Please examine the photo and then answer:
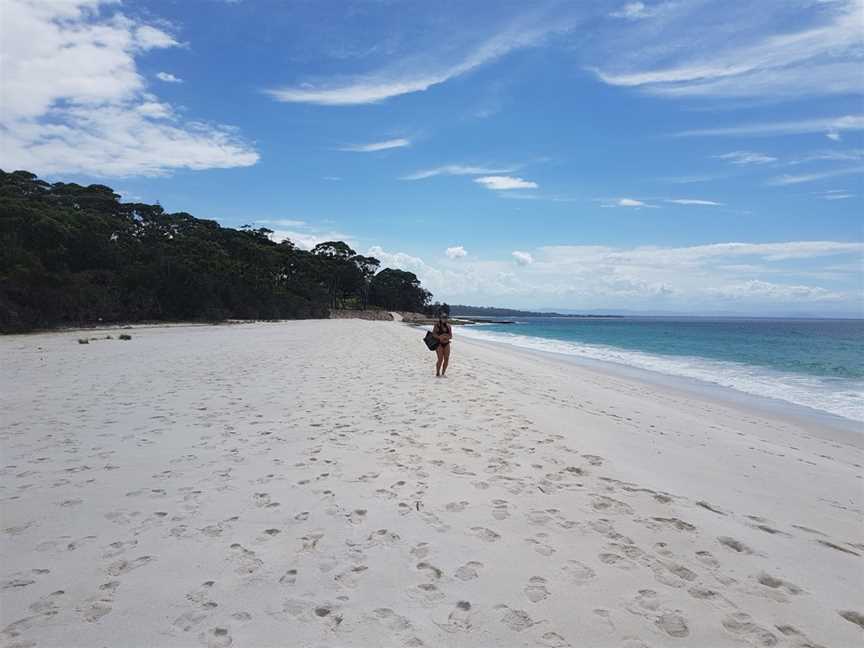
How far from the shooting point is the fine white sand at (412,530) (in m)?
2.56

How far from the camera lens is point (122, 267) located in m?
35.6

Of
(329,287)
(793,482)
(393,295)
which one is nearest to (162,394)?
(793,482)

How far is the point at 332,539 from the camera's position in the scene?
11.3 ft

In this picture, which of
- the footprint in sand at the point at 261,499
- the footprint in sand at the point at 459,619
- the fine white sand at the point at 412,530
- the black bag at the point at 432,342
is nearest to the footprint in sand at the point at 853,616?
the fine white sand at the point at 412,530

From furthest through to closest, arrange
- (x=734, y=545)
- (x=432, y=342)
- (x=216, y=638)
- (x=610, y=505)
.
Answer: (x=432, y=342) < (x=610, y=505) < (x=734, y=545) < (x=216, y=638)

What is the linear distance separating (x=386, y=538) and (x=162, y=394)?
22.2 ft

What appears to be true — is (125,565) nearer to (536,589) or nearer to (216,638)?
(216,638)

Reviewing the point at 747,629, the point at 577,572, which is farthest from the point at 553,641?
the point at 747,629

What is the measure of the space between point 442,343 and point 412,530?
8.27 m

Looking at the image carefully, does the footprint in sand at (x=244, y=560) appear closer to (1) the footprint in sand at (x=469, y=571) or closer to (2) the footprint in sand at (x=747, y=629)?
(1) the footprint in sand at (x=469, y=571)

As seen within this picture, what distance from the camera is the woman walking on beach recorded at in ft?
38.5

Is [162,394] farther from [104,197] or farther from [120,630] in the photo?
[104,197]

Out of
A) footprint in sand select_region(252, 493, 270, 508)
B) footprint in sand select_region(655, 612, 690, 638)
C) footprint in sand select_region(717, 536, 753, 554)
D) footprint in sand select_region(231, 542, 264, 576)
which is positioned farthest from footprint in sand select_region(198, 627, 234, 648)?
footprint in sand select_region(717, 536, 753, 554)

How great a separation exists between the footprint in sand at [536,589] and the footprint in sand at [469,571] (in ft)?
1.04
